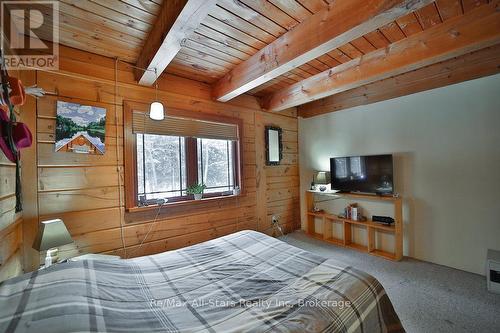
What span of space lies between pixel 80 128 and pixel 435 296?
11.9 feet

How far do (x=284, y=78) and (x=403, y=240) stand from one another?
2.71 meters

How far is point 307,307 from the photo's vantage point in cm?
100

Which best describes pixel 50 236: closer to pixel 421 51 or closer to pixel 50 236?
pixel 50 236

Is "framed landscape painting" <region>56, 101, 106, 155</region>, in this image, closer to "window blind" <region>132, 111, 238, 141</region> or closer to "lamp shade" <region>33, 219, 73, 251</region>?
"window blind" <region>132, 111, 238, 141</region>

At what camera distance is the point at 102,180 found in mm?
2043

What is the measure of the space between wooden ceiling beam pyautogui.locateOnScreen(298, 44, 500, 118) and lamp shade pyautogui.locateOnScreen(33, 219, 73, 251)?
3.75 meters

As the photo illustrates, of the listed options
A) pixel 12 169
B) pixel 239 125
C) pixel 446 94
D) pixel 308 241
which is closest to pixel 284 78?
pixel 239 125

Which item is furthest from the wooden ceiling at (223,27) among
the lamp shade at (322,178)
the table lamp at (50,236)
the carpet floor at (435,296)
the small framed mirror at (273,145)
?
the carpet floor at (435,296)

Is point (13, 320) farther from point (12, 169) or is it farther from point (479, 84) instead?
point (479, 84)

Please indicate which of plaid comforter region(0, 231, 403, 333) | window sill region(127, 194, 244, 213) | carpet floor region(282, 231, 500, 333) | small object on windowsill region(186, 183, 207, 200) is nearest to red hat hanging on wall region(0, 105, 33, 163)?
plaid comforter region(0, 231, 403, 333)

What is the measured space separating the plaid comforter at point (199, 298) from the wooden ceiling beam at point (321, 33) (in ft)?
5.32

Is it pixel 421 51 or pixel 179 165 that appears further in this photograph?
pixel 179 165

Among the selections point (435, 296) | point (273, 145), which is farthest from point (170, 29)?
point (435, 296)

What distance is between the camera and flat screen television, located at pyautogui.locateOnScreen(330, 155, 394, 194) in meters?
2.84
